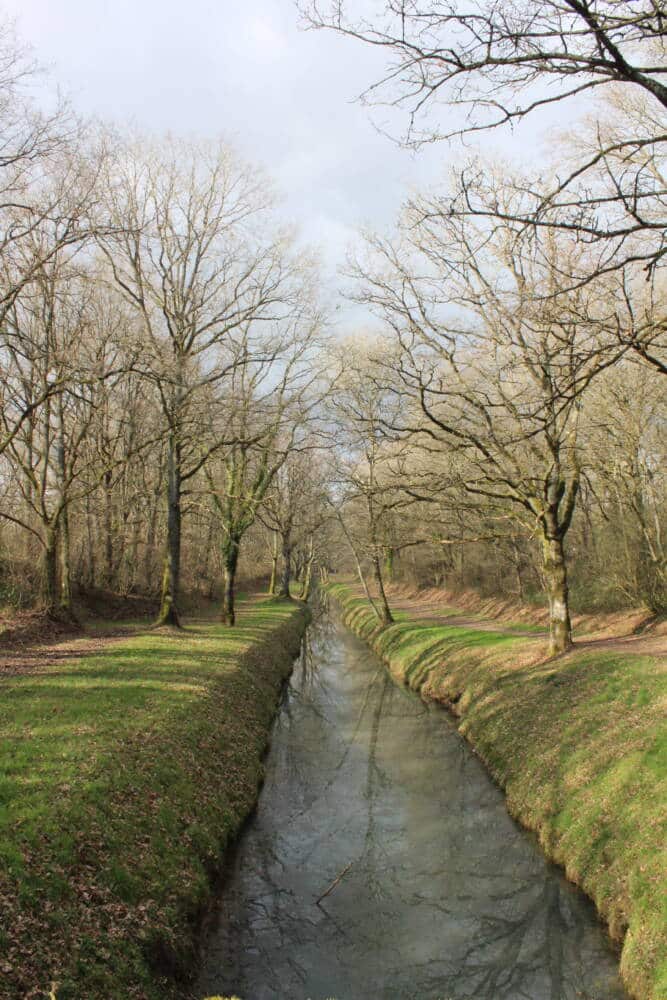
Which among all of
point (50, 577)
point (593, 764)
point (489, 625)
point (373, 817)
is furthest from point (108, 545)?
point (593, 764)

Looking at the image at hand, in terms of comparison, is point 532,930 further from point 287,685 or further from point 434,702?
point 287,685

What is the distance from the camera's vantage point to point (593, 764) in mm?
9688

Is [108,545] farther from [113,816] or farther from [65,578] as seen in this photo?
[113,816]

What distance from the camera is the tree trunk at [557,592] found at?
52.5 feet

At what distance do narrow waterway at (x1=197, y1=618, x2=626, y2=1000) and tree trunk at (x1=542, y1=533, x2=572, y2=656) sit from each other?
4026 millimetres

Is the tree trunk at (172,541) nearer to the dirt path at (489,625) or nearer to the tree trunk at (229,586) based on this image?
the tree trunk at (229,586)

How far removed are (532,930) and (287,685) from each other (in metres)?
15.7

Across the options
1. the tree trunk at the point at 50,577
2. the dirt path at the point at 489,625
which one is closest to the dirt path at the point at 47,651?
the tree trunk at the point at 50,577

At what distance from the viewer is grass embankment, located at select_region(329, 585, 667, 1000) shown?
6832 mm

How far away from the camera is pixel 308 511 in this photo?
45938 millimetres

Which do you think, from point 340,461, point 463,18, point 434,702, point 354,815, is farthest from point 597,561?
point 463,18

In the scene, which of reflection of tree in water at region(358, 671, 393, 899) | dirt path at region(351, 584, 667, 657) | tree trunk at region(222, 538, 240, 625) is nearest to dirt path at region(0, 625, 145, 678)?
tree trunk at region(222, 538, 240, 625)

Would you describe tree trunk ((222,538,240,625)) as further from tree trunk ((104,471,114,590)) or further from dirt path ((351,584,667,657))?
dirt path ((351,584,667,657))

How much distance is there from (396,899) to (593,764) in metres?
3.67
